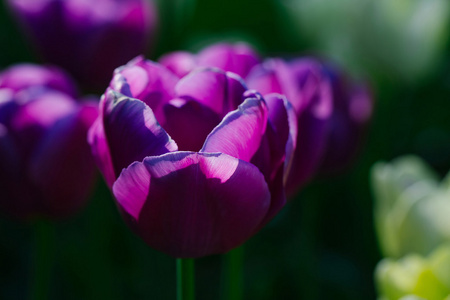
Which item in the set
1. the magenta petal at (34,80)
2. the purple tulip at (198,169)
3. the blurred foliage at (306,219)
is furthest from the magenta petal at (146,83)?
the blurred foliage at (306,219)

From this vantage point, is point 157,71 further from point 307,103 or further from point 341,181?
point 341,181

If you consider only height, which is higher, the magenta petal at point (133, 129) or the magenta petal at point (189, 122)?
the magenta petal at point (133, 129)

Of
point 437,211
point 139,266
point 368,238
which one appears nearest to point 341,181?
point 368,238

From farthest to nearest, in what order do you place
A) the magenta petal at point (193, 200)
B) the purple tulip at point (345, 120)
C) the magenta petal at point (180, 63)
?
the purple tulip at point (345, 120)
the magenta petal at point (180, 63)
the magenta petal at point (193, 200)

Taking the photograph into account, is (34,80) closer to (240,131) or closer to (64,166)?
(64,166)

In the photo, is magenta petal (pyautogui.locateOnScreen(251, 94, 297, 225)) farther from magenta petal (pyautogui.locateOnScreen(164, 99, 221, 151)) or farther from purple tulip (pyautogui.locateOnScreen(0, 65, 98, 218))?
purple tulip (pyautogui.locateOnScreen(0, 65, 98, 218))

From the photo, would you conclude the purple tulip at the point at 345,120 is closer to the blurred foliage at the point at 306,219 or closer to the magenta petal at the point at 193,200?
the blurred foliage at the point at 306,219
